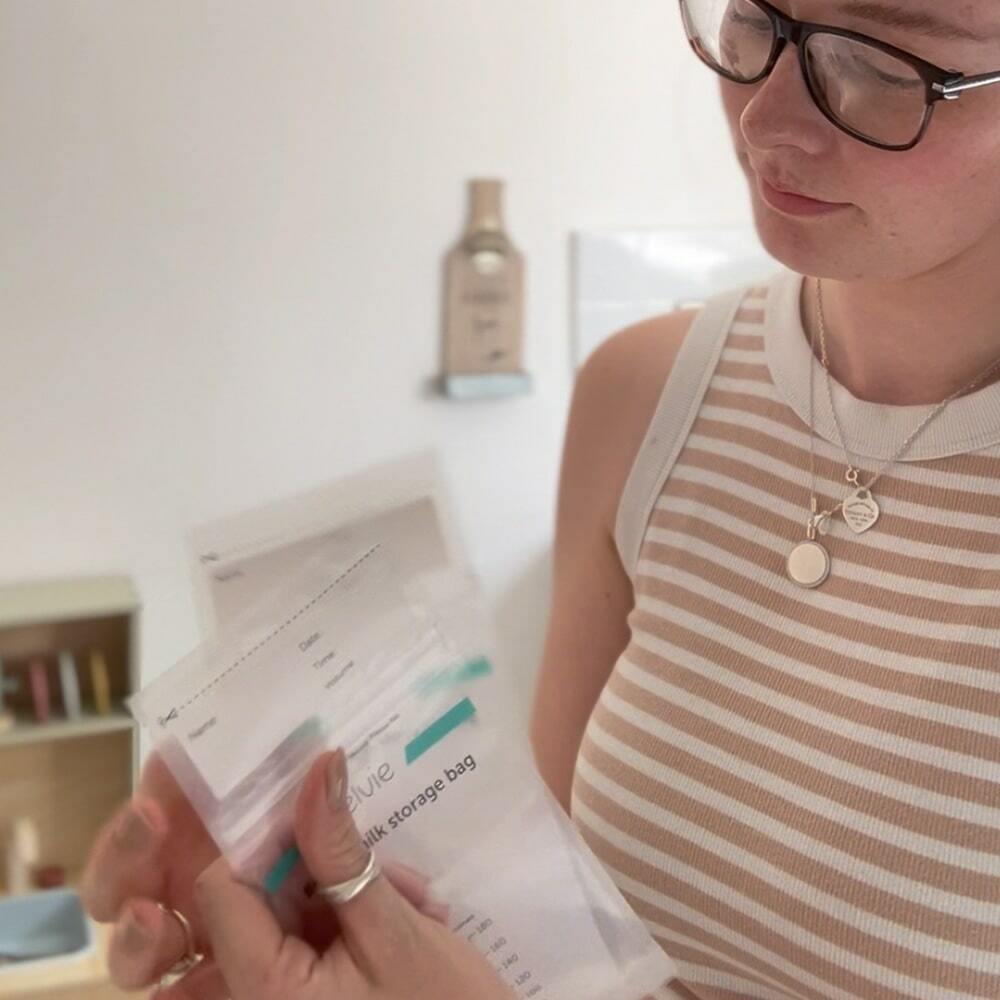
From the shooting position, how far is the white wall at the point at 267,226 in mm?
1581

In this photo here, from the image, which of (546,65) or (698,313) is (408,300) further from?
(698,313)

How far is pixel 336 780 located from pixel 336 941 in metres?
0.07

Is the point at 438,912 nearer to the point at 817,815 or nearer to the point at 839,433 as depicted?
the point at 817,815

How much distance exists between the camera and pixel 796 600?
607 mm

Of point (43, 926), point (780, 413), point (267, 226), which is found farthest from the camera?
point (267, 226)

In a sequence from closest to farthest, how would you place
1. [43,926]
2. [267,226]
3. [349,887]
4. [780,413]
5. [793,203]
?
[349,887], [793,203], [780,413], [43,926], [267,226]

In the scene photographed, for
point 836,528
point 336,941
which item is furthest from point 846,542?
point 336,941

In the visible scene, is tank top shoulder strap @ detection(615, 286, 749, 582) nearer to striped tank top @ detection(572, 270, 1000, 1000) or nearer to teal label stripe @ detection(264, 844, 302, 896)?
striped tank top @ detection(572, 270, 1000, 1000)

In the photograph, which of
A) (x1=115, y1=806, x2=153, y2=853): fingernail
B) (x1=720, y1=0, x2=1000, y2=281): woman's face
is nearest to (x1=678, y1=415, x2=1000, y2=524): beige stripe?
(x1=720, y1=0, x2=1000, y2=281): woman's face

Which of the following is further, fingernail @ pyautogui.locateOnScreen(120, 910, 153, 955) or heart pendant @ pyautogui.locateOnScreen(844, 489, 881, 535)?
heart pendant @ pyautogui.locateOnScreen(844, 489, 881, 535)

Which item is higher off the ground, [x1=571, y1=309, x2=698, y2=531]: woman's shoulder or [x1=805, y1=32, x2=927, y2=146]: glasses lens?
[x1=805, y1=32, x2=927, y2=146]: glasses lens

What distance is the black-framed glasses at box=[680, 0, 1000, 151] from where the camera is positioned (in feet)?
1.60

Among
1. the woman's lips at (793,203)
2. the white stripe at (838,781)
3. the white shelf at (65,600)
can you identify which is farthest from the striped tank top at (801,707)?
the white shelf at (65,600)

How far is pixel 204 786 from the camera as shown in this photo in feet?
1.55
